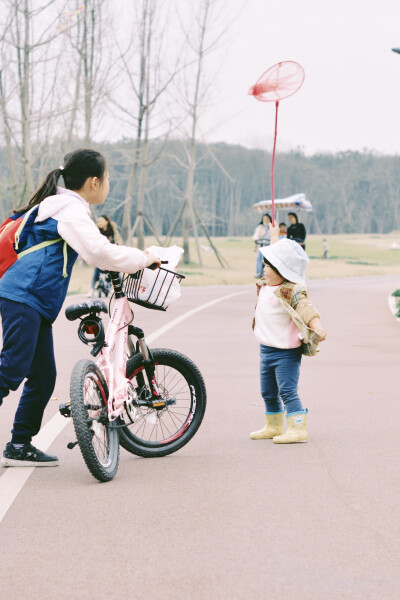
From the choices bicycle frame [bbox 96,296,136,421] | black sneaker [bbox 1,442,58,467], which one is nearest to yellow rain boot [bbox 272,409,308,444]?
bicycle frame [bbox 96,296,136,421]

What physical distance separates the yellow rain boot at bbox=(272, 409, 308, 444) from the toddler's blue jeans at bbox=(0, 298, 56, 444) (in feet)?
5.02

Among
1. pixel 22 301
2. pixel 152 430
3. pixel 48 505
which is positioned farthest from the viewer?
pixel 152 430

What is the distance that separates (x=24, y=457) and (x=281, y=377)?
5.43 feet

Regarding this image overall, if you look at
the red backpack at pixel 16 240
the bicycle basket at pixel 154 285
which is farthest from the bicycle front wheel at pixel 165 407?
the red backpack at pixel 16 240

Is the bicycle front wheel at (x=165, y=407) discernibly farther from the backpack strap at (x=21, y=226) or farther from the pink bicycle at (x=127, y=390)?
the backpack strap at (x=21, y=226)

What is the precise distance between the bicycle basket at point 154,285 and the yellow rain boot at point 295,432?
1332 millimetres

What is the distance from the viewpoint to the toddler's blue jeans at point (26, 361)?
5004 mm

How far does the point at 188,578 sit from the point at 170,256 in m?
2.21

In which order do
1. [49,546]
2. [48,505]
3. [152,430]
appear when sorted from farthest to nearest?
[152,430]
[48,505]
[49,546]

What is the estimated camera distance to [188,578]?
356cm

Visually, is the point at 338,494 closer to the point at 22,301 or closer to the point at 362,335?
the point at 22,301

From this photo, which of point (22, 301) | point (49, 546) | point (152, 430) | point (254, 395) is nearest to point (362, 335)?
point (254, 395)

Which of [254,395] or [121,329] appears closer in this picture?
[121,329]

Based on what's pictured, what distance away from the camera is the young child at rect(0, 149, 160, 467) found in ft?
16.2
